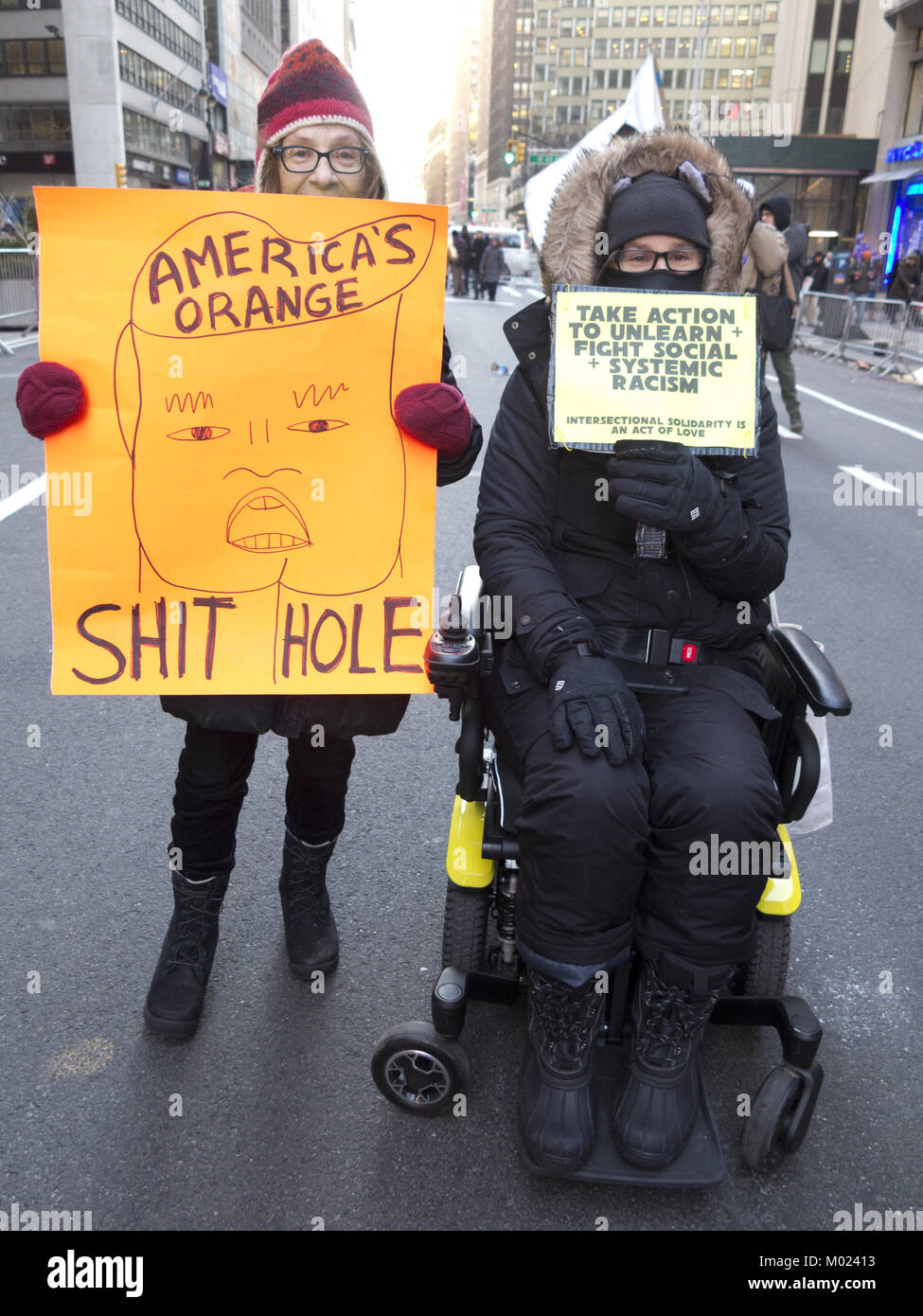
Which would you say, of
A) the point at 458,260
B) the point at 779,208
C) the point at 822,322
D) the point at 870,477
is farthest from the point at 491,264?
the point at 870,477

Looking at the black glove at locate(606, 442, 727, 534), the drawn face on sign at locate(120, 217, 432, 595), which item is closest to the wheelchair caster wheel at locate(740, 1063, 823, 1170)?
the black glove at locate(606, 442, 727, 534)

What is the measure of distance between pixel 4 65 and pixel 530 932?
57614 millimetres

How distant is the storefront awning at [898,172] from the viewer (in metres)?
32.6

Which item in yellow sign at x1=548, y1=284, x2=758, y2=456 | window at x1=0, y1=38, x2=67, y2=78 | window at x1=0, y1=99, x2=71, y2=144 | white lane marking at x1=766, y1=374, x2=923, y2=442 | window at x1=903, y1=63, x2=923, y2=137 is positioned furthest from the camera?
window at x1=0, y1=99, x2=71, y2=144

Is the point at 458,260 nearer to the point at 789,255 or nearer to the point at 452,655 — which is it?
the point at 789,255

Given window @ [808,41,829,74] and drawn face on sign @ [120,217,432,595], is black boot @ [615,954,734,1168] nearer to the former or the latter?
drawn face on sign @ [120,217,432,595]

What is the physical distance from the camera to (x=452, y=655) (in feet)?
6.59

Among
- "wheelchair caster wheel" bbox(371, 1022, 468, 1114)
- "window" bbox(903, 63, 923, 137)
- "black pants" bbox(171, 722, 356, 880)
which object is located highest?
"window" bbox(903, 63, 923, 137)

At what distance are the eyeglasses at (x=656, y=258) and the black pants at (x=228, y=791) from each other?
1.25m

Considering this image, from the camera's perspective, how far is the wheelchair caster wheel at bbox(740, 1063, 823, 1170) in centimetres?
197

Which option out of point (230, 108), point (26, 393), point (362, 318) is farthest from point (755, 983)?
point (230, 108)

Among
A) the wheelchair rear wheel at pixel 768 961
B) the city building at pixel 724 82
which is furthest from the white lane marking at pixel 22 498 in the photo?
the city building at pixel 724 82

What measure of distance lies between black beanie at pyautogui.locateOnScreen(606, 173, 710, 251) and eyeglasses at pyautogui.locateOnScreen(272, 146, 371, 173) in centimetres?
59

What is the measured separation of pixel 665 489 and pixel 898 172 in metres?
38.0
